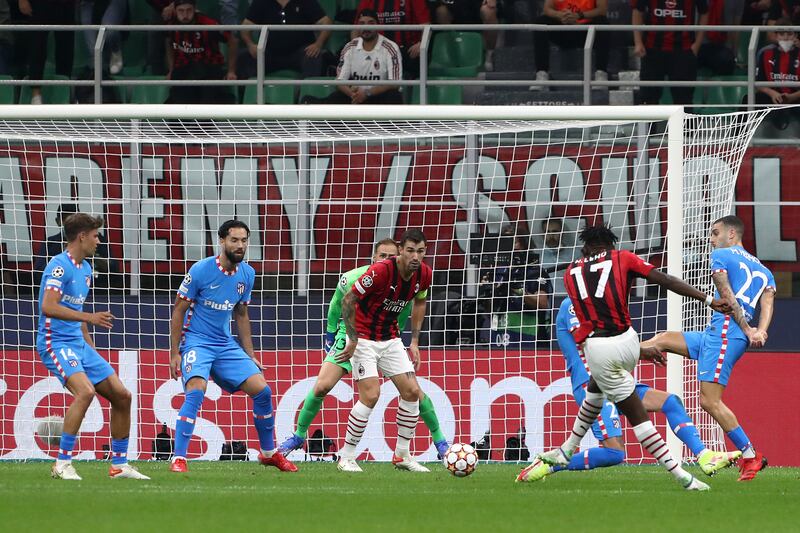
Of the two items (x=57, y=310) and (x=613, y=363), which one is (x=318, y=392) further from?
(x=613, y=363)

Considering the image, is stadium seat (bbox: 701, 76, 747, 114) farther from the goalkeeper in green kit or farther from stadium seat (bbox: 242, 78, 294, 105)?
the goalkeeper in green kit

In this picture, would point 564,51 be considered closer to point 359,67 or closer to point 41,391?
point 359,67

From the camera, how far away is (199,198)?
14961 millimetres

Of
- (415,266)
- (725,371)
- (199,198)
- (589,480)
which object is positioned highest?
(199,198)

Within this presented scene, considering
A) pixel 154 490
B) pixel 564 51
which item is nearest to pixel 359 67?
pixel 564 51

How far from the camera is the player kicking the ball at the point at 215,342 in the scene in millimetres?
11031

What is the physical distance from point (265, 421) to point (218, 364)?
2.12ft

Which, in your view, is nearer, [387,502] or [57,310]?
[387,502]

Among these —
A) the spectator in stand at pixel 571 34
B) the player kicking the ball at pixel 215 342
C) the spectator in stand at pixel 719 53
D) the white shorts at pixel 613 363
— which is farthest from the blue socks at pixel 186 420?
the spectator in stand at pixel 719 53

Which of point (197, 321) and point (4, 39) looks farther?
point (4, 39)

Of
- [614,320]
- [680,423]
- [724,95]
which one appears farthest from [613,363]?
[724,95]

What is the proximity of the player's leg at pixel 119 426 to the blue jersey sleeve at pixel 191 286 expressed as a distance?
98 centimetres

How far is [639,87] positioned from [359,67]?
346 cm

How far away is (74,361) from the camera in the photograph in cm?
1041
